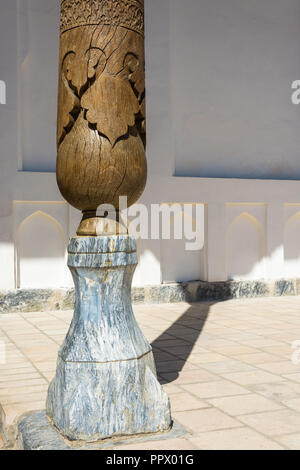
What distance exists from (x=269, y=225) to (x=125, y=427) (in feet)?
23.3

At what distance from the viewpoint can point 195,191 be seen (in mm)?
9094

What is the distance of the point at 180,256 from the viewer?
30.1 feet

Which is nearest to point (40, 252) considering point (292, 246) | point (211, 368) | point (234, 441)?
point (211, 368)

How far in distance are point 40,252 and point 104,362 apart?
216 inches

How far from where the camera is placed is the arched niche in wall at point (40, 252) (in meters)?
8.19

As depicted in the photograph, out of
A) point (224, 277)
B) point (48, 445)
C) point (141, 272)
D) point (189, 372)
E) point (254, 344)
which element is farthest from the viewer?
point (224, 277)

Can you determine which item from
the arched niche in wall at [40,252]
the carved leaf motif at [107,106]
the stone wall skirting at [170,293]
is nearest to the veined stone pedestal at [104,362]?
the carved leaf motif at [107,106]

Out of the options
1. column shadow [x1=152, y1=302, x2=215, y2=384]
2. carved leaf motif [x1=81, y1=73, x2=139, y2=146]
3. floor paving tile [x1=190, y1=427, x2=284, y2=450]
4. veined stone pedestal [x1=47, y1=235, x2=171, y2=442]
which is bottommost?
column shadow [x1=152, y1=302, x2=215, y2=384]

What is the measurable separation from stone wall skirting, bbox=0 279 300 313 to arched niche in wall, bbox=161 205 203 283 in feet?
0.69

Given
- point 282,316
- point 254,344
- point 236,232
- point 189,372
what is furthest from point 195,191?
point 189,372

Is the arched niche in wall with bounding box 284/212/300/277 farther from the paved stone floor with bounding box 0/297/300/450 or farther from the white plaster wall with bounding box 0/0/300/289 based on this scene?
the paved stone floor with bounding box 0/297/300/450

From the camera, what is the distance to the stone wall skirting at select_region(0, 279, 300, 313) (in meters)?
7.93

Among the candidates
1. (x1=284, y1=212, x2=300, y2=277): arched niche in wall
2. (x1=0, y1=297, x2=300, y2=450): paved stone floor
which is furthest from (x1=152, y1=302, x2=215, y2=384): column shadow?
(x1=284, y1=212, x2=300, y2=277): arched niche in wall

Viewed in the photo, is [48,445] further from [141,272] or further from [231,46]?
[231,46]
